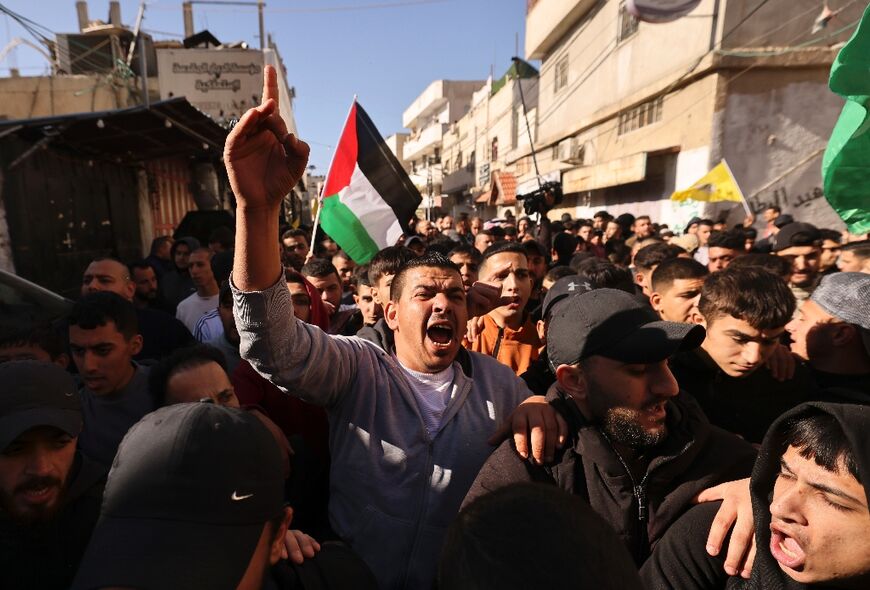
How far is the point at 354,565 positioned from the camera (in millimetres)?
1412

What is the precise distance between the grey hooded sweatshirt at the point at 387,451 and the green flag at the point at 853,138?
2.17m

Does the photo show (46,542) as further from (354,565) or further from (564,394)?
(564,394)

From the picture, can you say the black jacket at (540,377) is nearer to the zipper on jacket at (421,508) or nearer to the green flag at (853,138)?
the zipper on jacket at (421,508)

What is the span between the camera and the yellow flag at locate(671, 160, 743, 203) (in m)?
8.32

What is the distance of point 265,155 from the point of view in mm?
1556

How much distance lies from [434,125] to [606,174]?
114 feet

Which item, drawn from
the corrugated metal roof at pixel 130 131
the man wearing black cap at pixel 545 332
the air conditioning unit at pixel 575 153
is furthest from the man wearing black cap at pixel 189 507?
the air conditioning unit at pixel 575 153

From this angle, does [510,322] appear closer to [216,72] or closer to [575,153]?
[216,72]

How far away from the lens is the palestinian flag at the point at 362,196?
486 cm

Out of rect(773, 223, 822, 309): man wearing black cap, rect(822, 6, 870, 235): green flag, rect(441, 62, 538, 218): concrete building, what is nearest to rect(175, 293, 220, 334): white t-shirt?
Answer: rect(822, 6, 870, 235): green flag

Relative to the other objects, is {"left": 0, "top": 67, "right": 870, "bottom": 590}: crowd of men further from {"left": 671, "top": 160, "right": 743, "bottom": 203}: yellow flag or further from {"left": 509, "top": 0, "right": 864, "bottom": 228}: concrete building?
{"left": 509, "top": 0, "right": 864, "bottom": 228}: concrete building

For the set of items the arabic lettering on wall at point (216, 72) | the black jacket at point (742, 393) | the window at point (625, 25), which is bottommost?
the black jacket at point (742, 393)

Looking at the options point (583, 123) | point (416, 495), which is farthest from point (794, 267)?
point (583, 123)

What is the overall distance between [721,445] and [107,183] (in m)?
10.9
